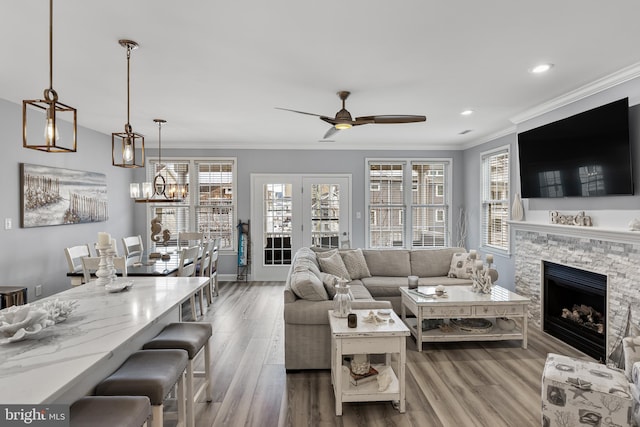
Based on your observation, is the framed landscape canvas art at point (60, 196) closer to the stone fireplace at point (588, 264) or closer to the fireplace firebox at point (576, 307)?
the stone fireplace at point (588, 264)

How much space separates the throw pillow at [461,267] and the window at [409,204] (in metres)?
2.09

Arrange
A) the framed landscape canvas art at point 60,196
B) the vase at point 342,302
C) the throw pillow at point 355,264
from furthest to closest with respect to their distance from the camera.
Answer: the throw pillow at point 355,264 → the framed landscape canvas art at point 60,196 → the vase at point 342,302

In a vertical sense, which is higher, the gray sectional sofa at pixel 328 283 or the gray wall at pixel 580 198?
the gray wall at pixel 580 198

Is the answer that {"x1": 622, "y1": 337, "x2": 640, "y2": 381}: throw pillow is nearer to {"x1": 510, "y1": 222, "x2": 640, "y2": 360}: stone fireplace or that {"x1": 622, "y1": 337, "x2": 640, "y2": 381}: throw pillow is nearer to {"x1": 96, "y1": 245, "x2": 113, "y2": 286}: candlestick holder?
{"x1": 510, "y1": 222, "x2": 640, "y2": 360}: stone fireplace

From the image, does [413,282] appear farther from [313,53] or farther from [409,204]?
[409,204]

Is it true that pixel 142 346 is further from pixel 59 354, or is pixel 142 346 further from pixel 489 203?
pixel 489 203

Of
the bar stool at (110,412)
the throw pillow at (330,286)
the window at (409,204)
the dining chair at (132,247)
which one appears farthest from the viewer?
the window at (409,204)

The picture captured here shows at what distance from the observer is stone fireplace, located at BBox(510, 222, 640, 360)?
10.4 ft

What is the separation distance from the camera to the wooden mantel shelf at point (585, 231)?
3094mm

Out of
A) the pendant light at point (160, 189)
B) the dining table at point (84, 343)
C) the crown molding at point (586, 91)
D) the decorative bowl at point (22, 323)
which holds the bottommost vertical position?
the dining table at point (84, 343)

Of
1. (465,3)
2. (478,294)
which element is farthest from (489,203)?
(465,3)

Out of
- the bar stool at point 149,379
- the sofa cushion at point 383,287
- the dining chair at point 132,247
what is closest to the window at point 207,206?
the dining chair at point 132,247

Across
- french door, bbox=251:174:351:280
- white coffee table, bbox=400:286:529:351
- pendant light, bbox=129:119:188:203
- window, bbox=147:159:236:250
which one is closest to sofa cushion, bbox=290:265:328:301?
white coffee table, bbox=400:286:529:351

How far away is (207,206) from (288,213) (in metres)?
1.57
